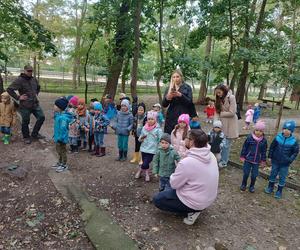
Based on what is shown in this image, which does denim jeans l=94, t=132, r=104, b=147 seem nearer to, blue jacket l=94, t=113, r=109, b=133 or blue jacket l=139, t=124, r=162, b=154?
blue jacket l=94, t=113, r=109, b=133

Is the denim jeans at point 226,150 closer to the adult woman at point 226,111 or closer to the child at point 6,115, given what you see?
the adult woman at point 226,111

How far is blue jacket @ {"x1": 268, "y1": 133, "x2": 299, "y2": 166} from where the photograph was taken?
5.28 m

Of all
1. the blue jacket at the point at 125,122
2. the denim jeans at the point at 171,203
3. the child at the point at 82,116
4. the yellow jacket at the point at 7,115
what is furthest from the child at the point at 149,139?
the yellow jacket at the point at 7,115

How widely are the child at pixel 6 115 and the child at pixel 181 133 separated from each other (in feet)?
15.4

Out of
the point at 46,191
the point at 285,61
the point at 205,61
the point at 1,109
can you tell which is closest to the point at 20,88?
the point at 1,109

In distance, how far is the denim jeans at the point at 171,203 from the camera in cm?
428

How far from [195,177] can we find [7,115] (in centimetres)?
579

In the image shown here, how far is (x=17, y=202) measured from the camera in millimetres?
5016

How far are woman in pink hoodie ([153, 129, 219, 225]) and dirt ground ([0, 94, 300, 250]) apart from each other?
0.45 meters

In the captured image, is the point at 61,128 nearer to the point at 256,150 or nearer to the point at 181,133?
the point at 181,133

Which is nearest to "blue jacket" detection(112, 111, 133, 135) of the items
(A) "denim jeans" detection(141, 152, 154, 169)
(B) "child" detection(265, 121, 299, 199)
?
(A) "denim jeans" detection(141, 152, 154, 169)

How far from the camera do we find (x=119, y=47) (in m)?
14.3

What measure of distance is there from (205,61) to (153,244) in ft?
41.0

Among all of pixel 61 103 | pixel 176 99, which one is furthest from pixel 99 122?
pixel 176 99
